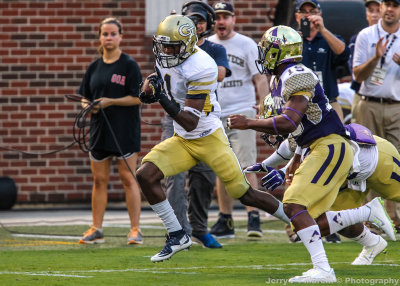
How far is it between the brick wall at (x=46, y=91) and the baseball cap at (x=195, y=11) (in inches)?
164

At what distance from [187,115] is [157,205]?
2.55 feet

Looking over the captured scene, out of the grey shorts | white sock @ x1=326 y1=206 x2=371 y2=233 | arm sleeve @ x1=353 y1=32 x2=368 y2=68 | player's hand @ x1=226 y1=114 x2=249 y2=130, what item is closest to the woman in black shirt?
the grey shorts

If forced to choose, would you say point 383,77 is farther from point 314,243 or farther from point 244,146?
point 314,243

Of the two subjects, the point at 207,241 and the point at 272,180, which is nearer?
the point at 272,180

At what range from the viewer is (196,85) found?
25.7 feet

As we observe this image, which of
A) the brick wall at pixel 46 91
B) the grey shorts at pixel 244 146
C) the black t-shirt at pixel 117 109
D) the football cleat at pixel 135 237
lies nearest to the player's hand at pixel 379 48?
the grey shorts at pixel 244 146

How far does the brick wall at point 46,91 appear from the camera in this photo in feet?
43.8

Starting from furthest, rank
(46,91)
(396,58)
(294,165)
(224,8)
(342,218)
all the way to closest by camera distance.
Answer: (46,91)
(224,8)
(396,58)
(294,165)
(342,218)

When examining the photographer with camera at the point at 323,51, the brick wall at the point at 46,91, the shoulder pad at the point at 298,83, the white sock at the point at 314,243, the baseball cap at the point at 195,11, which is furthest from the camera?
the brick wall at the point at 46,91

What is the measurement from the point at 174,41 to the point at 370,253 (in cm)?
220

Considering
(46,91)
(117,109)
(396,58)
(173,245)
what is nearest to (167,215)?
(173,245)

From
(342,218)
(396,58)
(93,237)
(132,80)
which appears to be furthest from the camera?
(396,58)

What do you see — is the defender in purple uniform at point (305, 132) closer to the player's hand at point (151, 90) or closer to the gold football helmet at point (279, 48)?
the gold football helmet at point (279, 48)

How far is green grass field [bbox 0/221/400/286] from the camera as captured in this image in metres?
6.86
